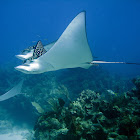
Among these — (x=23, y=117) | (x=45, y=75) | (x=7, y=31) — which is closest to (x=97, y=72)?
(x=45, y=75)

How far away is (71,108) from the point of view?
3832 millimetres

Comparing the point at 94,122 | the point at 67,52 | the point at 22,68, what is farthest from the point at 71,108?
the point at 22,68

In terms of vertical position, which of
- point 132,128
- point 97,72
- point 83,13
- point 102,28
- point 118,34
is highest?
point 102,28

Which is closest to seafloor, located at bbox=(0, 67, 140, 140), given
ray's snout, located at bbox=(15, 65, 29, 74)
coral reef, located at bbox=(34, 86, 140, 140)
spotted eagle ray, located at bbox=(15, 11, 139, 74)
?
coral reef, located at bbox=(34, 86, 140, 140)

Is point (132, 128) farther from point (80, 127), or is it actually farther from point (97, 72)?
point (97, 72)

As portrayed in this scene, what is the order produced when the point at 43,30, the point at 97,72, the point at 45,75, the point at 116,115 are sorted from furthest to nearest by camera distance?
1. the point at 43,30
2. the point at 97,72
3. the point at 45,75
4. the point at 116,115

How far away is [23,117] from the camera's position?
7809mm

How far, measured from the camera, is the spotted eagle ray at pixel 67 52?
2186 mm

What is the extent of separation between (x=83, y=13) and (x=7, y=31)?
7200 inches

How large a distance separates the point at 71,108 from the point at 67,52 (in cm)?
225

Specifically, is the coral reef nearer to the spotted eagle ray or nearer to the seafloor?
the seafloor

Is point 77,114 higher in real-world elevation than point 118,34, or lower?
lower

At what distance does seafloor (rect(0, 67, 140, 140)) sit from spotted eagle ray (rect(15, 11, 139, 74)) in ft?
5.21

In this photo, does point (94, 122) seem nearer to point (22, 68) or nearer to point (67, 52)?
point (67, 52)
